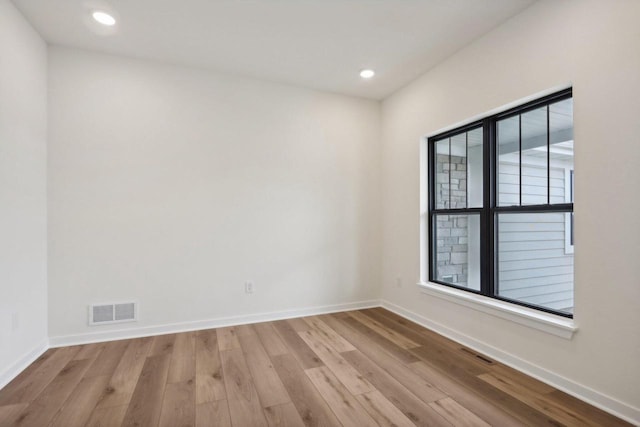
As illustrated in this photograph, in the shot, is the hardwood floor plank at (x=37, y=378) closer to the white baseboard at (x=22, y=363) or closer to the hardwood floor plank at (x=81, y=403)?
the white baseboard at (x=22, y=363)

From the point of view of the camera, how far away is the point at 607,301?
1.83 m

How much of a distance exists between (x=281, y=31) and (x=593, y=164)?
2.45m

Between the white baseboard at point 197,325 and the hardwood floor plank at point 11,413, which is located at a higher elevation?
the white baseboard at point 197,325

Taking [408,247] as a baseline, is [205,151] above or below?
above

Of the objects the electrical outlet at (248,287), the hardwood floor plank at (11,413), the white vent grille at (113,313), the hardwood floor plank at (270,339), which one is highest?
the electrical outlet at (248,287)

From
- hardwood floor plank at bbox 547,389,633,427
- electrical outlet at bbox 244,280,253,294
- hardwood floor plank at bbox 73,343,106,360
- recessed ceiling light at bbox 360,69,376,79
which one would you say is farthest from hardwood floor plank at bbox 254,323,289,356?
recessed ceiling light at bbox 360,69,376,79

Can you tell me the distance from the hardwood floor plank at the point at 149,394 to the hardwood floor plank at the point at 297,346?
988 mm

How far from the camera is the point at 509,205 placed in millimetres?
2588

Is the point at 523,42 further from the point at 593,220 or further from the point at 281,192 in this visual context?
the point at 281,192

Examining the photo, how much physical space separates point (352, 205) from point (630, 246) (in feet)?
8.37

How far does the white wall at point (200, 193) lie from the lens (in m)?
2.79

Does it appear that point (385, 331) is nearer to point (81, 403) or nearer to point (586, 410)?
point (586, 410)

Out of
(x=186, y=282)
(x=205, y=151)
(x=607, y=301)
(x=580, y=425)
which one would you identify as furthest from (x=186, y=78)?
(x=580, y=425)

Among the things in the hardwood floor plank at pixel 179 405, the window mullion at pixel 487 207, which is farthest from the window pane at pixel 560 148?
the hardwood floor plank at pixel 179 405
